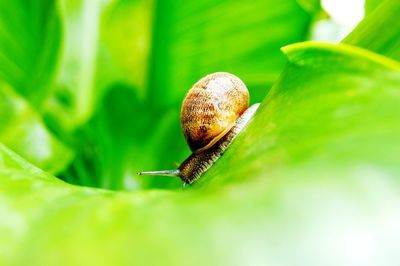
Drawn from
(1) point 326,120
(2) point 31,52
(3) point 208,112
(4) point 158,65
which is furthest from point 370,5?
(2) point 31,52

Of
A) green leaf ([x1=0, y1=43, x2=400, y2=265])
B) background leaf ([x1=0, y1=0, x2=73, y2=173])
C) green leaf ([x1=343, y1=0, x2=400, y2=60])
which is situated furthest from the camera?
background leaf ([x1=0, y1=0, x2=73, y2=173])

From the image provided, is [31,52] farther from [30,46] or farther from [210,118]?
[210,118]

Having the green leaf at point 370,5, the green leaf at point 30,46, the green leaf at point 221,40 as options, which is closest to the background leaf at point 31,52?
the green leaf at point 30,46

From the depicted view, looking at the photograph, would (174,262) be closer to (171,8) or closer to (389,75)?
(389,75)

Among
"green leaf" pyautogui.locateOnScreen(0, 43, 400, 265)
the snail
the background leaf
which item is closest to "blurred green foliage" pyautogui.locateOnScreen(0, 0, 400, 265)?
"green leaf" pyautogui.locateOnScreen(0, 43, 400, 265)

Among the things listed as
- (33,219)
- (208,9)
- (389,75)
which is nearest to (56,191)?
(33,219)

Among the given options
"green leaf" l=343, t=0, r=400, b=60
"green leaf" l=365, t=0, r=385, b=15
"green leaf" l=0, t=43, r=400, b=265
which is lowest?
"green leaf" l=365, t=0, r=385, b=15

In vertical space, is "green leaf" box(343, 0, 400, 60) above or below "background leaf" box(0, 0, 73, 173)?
above

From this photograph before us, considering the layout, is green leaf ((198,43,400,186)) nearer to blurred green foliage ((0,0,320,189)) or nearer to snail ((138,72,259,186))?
snail ((138,72,259,186))
